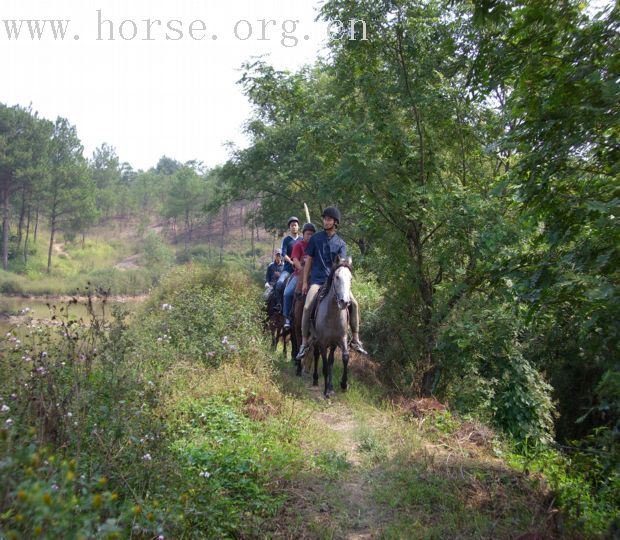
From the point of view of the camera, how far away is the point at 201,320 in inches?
412

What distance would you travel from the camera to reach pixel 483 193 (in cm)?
1058

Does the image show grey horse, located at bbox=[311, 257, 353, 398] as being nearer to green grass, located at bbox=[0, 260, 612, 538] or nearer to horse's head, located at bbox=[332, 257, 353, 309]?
horse's head, located at bbox=[332, 257, 353, 309]

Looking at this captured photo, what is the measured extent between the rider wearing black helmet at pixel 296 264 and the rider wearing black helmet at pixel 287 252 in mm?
641

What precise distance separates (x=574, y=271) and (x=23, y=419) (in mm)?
4801

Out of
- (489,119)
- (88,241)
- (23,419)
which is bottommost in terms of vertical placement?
(23,419)

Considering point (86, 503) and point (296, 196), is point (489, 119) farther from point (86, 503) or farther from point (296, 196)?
point (296, 196)

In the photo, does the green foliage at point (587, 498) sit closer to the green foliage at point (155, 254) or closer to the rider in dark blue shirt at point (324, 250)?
the rider in dark blue shirt at point (324, 250)

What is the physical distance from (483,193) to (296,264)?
4.05 meters

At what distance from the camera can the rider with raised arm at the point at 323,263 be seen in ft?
30.7

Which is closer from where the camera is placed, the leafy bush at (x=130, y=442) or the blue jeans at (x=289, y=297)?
the leafy bush at (x=130, y=442)

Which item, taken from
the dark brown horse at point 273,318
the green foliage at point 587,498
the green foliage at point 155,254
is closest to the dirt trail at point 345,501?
the green foliage at point 587,498

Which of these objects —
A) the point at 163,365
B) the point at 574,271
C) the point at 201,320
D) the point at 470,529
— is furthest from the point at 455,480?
the point at 201,320

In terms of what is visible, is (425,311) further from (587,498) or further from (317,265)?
(587,498)

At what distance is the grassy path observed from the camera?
4770mm
